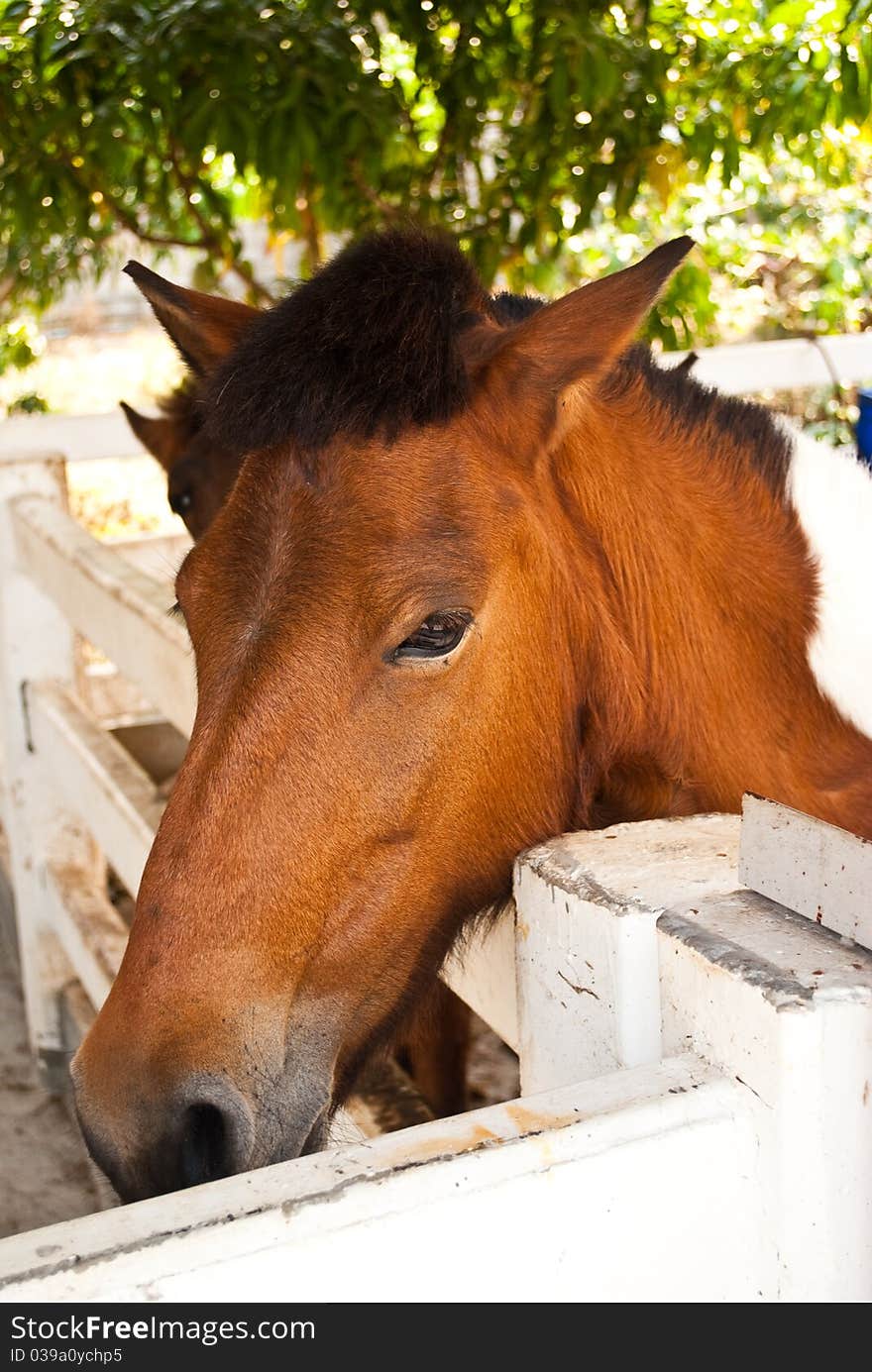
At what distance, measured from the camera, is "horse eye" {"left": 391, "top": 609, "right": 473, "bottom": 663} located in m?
1.58

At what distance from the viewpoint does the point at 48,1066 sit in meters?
4.08

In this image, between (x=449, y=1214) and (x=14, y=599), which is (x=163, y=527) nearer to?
(x=14, y=599)

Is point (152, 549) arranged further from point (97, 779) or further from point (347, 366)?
point (347, 366)

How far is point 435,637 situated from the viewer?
1.58 m

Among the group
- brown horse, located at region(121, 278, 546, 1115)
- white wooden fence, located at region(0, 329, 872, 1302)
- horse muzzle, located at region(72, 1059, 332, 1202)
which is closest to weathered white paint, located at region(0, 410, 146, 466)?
brown horse, located at region(121, 278, 546, 1115)

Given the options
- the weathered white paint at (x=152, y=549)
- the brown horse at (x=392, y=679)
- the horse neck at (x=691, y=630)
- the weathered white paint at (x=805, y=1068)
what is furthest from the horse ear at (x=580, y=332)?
the weathered white paint at (x=152, y=549)

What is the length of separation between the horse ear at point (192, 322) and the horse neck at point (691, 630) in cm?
63

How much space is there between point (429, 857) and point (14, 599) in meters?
2.81

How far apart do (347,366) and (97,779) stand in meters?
1.90

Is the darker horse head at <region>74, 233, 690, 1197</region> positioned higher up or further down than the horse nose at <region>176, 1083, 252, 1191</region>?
higher up

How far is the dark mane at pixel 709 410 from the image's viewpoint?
2062 millimetres

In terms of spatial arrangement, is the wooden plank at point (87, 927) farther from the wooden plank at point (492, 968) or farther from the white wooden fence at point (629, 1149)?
the white wooden fence at point (629, 1149)

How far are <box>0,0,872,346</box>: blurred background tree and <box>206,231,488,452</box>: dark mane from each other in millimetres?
2491

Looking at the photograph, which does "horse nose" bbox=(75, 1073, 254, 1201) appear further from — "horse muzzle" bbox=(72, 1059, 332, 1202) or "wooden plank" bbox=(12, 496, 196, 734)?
"wooden plank" bbox=(12, 496, 196, 734)
